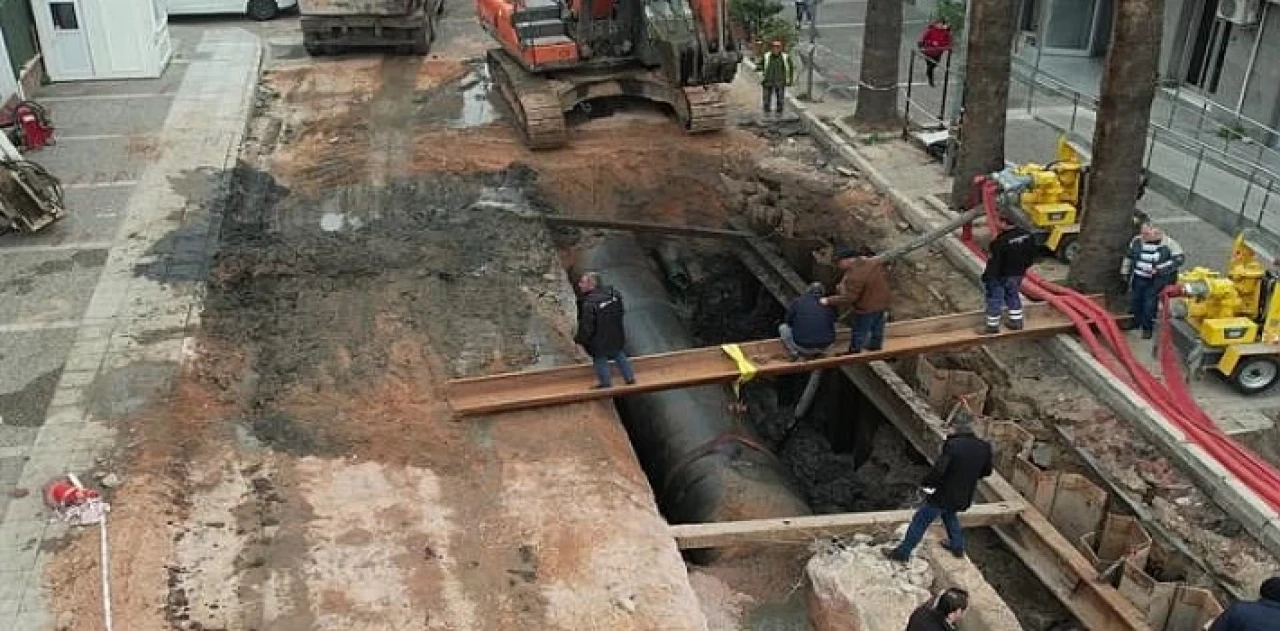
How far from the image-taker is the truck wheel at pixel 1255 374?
11039mm

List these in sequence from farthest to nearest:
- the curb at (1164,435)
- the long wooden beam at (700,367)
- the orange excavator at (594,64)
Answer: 1. the orange excavator at (594,64)
2. the long wooden beam at (700,367)
3. the curb at (1164,435)

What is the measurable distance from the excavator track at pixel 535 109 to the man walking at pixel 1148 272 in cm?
877

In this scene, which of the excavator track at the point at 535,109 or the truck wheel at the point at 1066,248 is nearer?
the truck wheel at the point at 1066,248

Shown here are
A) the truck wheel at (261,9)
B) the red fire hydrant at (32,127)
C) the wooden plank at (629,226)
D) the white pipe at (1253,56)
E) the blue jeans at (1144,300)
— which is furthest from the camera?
the truck wheel at (261,9)

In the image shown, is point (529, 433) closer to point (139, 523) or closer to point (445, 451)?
point (445, 451)

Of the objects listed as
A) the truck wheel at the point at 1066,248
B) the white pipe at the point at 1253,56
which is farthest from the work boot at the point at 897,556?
the white pipe at the point at 1253,56

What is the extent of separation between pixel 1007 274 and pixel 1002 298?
0.34 metres

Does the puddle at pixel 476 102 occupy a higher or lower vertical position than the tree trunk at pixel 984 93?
lower

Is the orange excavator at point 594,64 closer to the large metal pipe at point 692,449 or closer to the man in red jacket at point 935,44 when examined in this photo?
the man in red jacket at point 935,44

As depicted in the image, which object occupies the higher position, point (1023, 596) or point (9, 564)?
point (9, 564)

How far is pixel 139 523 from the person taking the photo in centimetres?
934

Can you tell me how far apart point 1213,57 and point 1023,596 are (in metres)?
12.7

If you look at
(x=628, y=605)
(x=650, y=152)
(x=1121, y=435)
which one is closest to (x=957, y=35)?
(x=650, y=152)

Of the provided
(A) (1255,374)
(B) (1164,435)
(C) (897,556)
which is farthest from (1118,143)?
(C) (897,556)
